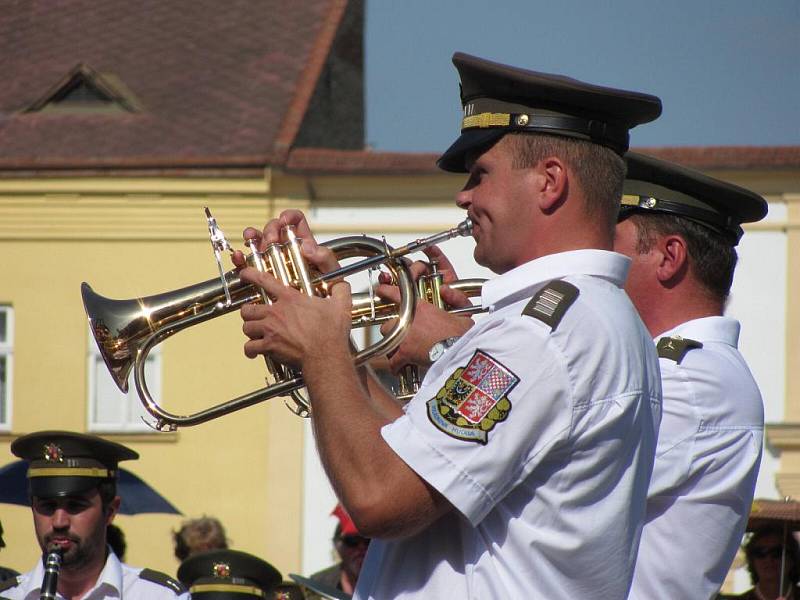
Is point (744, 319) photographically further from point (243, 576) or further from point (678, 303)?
point (678, 303)

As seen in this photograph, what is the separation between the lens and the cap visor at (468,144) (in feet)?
10.3

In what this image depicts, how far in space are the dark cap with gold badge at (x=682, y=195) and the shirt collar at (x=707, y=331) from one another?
0.31 meters

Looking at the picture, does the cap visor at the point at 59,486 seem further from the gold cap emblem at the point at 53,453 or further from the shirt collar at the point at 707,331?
the shirt collar at the point at 707,331

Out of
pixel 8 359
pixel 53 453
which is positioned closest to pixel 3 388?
pixel 8 359

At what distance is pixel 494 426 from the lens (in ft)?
9.07

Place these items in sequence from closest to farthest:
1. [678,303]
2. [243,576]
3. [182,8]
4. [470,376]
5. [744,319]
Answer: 1. [470,376]
2. [678,303]
3. [243,576]
4. [744,319]
5. [182,8]

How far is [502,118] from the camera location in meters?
3.15

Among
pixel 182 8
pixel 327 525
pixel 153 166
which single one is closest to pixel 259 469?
pixel 327 525

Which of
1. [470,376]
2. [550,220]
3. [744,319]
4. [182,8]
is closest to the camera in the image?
[470,376]

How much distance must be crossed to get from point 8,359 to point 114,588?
13.3 meters

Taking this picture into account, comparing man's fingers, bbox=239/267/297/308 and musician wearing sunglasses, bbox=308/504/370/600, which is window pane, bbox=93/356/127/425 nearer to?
musician wearing sunglasses, bbox=308/504/370/600

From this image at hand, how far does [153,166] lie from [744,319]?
24.2ft

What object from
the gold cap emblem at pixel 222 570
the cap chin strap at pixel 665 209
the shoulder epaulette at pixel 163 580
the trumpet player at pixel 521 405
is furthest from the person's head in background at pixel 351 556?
the trumpet player at pixel 521 405

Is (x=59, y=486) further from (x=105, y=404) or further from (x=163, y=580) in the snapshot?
(x=105, y=404)
